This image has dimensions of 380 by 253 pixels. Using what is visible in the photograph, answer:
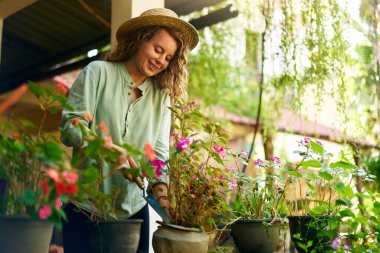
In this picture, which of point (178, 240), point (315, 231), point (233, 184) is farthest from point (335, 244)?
point (178, 240)

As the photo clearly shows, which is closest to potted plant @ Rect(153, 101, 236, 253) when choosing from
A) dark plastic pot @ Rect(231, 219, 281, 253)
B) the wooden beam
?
dark plastic pot @ Rect(231, 219, 281, 253)

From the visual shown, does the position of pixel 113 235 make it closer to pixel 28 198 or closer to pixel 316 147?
pixel 28 198

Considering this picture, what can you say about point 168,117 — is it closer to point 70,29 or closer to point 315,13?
point 315,13

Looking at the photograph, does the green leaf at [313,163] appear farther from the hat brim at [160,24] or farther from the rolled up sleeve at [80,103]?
the rolled up sleeve at [80,103]

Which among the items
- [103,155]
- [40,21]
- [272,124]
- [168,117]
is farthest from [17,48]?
[103,155]

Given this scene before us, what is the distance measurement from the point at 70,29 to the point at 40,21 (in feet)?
0.89

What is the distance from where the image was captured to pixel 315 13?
342cm

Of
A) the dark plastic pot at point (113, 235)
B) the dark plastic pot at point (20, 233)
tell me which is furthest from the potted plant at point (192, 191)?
the dark plastic pot at point (20, 233)

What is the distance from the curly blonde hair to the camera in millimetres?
1816

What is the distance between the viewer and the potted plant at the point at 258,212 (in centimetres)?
195

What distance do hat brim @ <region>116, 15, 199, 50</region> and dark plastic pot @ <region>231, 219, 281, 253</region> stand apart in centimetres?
74

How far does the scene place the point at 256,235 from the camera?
6.37 feet

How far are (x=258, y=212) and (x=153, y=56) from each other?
0.78 meters

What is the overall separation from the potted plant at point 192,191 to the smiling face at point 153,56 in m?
0.16
